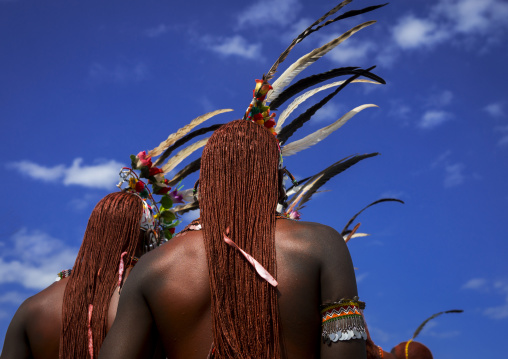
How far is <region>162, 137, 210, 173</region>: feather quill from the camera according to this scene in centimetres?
520

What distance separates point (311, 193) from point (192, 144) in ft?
4.16

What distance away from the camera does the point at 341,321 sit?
2184 mm

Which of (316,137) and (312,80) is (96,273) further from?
(312,80)

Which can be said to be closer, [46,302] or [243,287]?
[243,287]

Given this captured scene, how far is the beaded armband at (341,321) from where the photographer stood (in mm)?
2188

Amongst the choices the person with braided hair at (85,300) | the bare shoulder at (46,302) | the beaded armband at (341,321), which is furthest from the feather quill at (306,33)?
the beaded armband at (341,321)

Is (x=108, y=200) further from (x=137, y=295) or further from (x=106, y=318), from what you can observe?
(x=137, y=295)

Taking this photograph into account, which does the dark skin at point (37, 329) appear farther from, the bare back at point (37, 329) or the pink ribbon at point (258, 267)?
the pink ribbon at point (258, 267)

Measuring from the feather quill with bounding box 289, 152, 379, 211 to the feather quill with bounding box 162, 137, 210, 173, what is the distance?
1.10m

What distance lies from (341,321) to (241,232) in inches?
21.4

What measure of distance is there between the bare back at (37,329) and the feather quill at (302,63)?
1906mm

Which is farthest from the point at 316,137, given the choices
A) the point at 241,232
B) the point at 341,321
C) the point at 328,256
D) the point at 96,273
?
the point at 341,321

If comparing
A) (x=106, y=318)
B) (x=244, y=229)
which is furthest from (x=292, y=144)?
(x=244, y=229)

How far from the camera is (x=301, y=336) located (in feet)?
7.33
